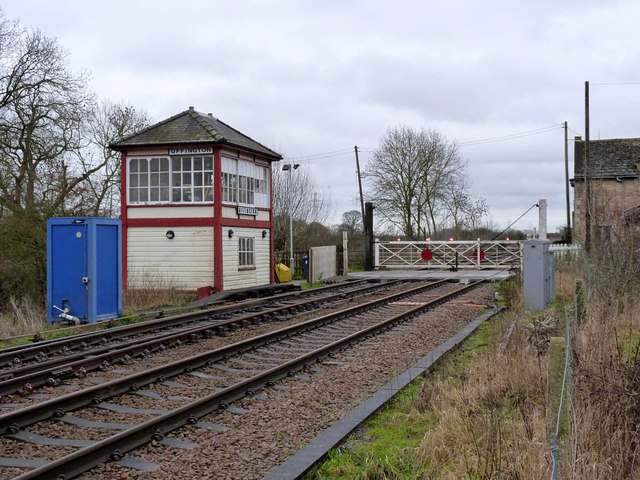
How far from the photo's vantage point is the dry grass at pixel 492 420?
4574 mm

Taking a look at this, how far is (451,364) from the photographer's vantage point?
942cm

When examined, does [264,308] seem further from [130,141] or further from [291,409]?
[291,409]

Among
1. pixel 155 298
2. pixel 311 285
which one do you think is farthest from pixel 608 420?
pixel 311 285

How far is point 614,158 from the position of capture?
137 feet

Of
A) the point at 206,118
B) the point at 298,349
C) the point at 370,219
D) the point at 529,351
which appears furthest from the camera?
the point at 370,219

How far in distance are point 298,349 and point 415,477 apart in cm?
624

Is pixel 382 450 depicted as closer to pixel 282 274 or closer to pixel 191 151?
pixel 191 151

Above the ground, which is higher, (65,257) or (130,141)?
(130,141)

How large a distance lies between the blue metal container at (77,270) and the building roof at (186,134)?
6.84 metres

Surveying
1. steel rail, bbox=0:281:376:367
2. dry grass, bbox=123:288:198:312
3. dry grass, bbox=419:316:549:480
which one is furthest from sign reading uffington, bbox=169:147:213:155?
dry grass, bbox=419:316:549:480

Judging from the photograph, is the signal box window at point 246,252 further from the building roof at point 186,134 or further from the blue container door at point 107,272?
the blue container door at point 107,272

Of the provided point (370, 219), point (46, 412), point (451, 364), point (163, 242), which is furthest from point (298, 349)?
point (370, 219)

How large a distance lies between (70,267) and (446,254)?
26736 millimetres

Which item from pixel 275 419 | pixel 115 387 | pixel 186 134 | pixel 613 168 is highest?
pixel 613 168
